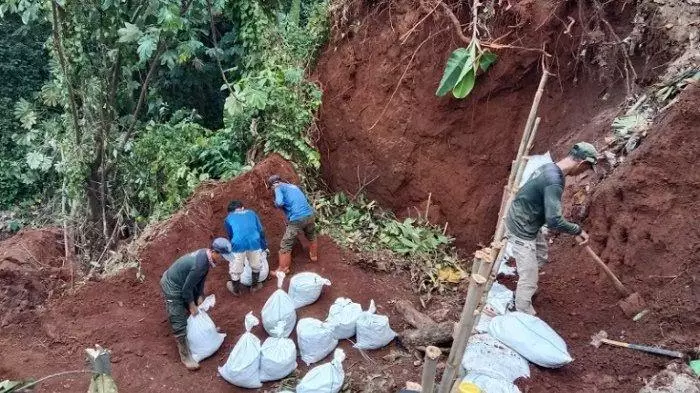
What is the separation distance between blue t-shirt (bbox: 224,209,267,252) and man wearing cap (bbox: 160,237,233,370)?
326 millimetres

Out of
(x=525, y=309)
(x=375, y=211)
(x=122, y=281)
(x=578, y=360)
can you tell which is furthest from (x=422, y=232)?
(x=122, y=281)

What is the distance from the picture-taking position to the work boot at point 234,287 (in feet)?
19.6

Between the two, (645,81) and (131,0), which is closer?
(645,81)

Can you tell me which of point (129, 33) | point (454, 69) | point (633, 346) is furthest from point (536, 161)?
point (129, 33)

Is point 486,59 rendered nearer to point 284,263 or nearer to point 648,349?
point 284,263

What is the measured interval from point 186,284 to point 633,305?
3.91 metres

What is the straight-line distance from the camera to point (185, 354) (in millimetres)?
5332

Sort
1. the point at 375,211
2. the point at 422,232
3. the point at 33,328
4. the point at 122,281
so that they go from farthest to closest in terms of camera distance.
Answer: the point at 375,211 → the point at 422,232 → the point at 122,281 → the point at 33,328

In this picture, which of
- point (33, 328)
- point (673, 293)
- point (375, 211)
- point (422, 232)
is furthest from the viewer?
point (375, 211)

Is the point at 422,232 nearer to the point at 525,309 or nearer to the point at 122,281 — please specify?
the point at 525,309

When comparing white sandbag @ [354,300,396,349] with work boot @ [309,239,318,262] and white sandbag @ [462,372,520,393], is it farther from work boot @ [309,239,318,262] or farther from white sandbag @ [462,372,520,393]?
work boot @ [309,239,318,262]

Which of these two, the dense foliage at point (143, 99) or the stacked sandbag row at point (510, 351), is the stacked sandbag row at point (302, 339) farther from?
the dense foliage at point (143, 99)

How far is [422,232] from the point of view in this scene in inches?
278

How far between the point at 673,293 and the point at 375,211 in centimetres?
368
